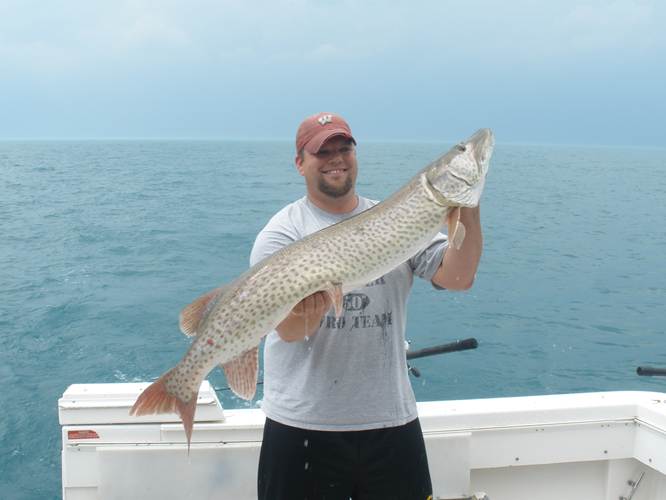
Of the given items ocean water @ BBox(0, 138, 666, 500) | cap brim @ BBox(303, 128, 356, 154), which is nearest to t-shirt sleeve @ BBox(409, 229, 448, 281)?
cap brim @ BBox(303, 128, 356, 154)

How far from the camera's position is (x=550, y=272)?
14.2 meters

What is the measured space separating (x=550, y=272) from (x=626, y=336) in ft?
12.6

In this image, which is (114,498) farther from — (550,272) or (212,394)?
(550,272)

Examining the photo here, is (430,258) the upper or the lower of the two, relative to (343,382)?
upper

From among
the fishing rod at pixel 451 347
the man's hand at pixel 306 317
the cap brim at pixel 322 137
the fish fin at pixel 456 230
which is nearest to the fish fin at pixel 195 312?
the man's hand at pixel 306 317

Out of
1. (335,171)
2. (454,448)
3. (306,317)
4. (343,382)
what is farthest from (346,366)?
(454,448)

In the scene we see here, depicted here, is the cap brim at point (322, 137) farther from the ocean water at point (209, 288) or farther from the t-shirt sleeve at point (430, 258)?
the ocean water at point (209, 288)

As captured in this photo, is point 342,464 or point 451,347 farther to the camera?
point 451,347

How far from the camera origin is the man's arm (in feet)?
8.54

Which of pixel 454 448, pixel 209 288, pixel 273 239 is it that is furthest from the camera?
pixel 209 288

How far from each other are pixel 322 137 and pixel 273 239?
495mm

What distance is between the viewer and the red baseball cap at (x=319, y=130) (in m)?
2.68

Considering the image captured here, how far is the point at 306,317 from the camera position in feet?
8.16

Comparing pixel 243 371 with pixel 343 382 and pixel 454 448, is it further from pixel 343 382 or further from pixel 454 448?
pixel 454 448
